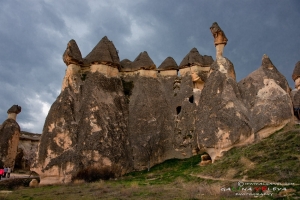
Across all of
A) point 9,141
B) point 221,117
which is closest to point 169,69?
point 221,117

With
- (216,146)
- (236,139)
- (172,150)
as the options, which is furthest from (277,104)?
(172,150)

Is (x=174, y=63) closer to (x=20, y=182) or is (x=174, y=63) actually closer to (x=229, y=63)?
(x=229, y=63)

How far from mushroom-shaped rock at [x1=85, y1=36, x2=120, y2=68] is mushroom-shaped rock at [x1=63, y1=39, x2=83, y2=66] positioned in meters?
0.75

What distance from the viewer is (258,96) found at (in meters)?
16.1

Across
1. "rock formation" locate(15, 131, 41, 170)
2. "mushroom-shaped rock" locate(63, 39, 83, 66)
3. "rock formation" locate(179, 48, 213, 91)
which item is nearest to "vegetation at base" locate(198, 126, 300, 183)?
"rock formation" locate(179, 48, 213, 91)

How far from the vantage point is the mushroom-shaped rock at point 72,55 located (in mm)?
21062

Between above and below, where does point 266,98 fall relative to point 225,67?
below

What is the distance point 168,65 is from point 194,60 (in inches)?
93.9

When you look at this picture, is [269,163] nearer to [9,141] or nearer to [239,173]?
[239,173]

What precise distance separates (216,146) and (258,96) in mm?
3985

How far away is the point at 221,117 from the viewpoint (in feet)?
50.6

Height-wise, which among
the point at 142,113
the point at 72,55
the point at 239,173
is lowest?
the point at 239,173

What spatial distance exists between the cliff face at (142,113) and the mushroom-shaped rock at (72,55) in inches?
3.2

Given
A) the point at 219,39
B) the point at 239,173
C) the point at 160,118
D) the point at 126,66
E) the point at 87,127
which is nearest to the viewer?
the point at 239,173
